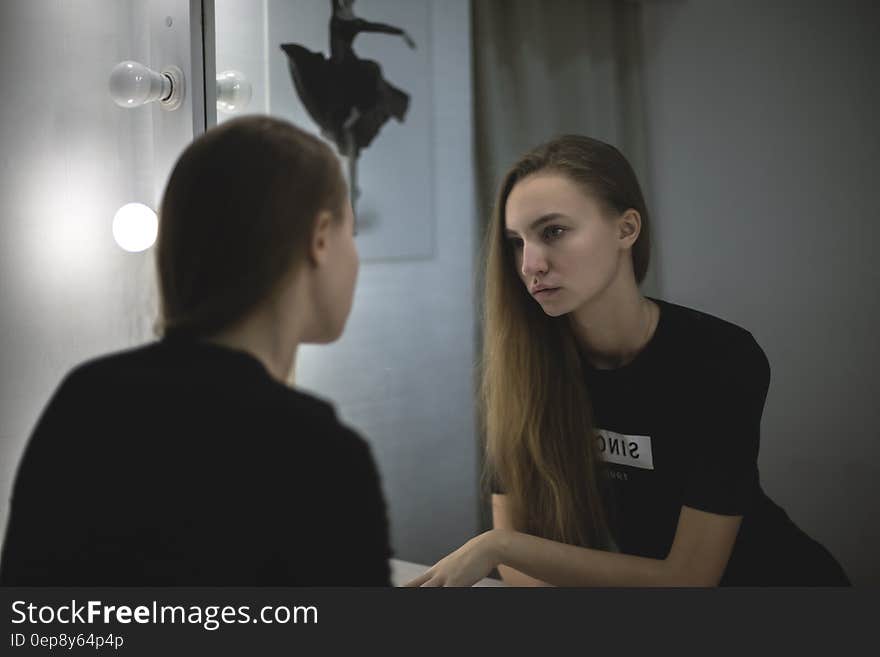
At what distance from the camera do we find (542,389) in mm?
874

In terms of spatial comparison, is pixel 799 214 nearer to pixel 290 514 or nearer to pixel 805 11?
pixel 805 11

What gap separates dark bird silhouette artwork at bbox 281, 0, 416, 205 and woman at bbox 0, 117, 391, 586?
446mm

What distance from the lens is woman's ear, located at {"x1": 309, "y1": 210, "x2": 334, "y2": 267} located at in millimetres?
609

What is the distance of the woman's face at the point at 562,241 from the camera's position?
2.57 ft

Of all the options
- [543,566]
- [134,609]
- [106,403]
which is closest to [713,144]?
[543,566]

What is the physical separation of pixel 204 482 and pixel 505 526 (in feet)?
1.53

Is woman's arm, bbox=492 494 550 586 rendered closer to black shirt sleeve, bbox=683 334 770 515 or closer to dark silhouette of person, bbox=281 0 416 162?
black shirt sleeve, bbox=683 334 770 515

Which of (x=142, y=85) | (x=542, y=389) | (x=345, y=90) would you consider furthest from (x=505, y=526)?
(x=142, y=85)

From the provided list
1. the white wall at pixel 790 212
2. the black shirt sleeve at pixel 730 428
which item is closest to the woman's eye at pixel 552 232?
the white wall at pixel 790 212

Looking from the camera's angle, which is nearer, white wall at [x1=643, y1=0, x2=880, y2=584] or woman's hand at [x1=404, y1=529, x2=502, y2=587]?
white wall at [x1=643, y1=0, x2=880, y2=584]

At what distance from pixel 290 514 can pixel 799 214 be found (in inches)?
21.6

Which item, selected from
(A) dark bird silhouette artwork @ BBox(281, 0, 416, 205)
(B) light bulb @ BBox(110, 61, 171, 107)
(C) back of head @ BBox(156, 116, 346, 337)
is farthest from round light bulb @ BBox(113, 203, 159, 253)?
(C) back of head @ BBox(156, 116, 346, 337)

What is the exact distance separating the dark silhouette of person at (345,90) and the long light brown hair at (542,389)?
0.28 meters

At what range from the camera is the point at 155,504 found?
56 centimetres
